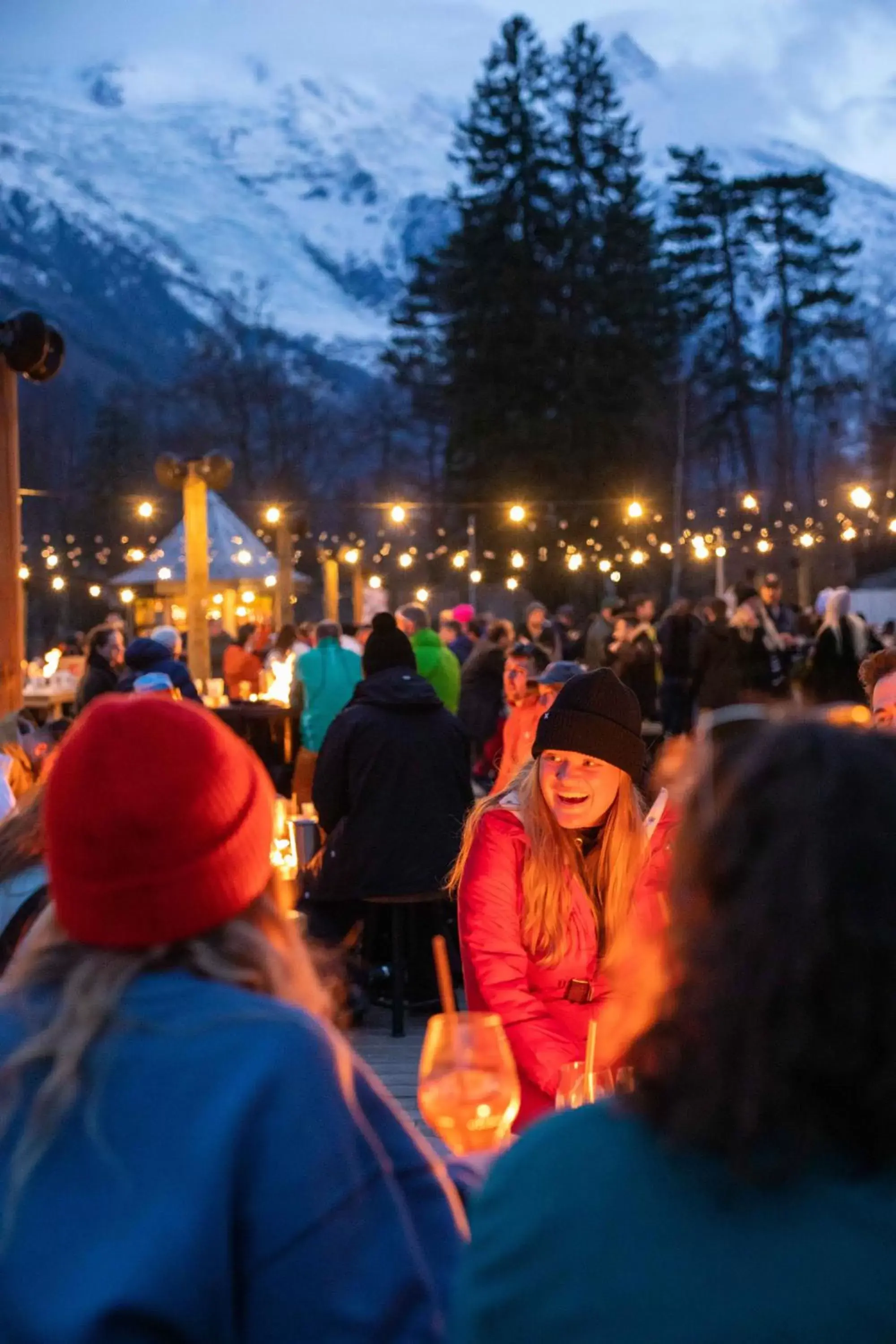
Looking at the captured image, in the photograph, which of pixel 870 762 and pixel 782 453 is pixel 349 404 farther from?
pixel 870 762

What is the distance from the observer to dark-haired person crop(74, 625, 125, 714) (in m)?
10.6

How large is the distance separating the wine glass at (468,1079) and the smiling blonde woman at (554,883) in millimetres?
1215

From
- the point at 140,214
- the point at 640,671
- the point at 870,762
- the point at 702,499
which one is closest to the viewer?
the point at 870,762

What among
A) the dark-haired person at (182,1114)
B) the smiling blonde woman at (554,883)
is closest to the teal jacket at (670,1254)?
the dark-haired person at (182,1114)

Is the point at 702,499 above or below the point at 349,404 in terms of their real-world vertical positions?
below

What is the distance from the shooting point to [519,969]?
3.65 meters

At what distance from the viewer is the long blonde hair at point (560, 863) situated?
3676 mm

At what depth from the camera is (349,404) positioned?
99250 millimetres

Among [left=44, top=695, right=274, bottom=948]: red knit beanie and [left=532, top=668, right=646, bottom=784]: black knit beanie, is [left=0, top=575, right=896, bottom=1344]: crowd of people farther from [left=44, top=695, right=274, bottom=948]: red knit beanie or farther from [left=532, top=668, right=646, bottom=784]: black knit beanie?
[left=532, top=668, right=646, bottom=784]: black knit beanie

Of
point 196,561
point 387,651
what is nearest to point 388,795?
point 387,651

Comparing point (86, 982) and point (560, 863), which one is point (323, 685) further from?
point (86, 982)

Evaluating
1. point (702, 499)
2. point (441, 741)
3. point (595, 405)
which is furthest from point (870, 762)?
point (702, 499)

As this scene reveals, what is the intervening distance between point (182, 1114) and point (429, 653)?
10596 mm

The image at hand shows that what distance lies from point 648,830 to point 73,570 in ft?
161
